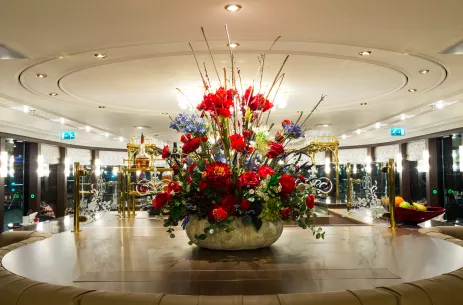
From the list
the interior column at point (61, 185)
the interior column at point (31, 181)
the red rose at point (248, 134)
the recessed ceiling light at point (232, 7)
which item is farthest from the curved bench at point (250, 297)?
the interior column at point (61, 185)

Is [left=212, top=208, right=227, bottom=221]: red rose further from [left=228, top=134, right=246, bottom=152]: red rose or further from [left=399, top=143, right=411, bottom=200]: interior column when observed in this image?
[left=399, top=143, right=411, bottom=200]: interior column

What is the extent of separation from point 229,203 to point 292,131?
17.1 inches

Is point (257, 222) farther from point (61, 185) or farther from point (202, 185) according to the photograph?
point (61, 185)

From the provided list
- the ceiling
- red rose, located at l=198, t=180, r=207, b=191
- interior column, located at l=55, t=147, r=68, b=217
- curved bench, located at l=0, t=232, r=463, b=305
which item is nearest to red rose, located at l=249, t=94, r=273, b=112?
red rose, located at l=198, t=180, r=207, b=191

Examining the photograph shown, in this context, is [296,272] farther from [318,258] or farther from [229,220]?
[229,220]

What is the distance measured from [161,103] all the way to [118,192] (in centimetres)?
444

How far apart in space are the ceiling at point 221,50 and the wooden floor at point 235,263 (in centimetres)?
205

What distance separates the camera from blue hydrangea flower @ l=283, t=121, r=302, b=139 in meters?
1.87

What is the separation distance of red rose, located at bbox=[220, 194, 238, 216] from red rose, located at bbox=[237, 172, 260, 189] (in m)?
0.06

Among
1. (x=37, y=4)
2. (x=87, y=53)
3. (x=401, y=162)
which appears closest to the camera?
(x=37, y=4)

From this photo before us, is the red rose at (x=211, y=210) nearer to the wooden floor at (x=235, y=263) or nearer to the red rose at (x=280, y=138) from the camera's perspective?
the wooden floor at (x=235, y=263)

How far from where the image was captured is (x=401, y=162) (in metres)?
12.4

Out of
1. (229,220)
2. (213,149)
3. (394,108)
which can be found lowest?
(229,220)

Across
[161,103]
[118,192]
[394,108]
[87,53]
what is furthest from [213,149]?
[394,108]
